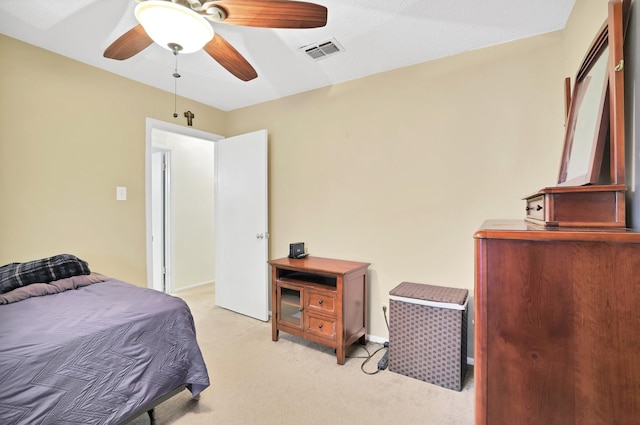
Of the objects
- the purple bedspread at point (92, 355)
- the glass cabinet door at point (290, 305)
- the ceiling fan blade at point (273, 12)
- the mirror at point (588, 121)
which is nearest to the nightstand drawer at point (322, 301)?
the glass cabinet door at point (290, 305)

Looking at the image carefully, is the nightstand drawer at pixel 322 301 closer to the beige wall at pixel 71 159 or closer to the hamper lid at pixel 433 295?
the hamper lid at pixel 433 295

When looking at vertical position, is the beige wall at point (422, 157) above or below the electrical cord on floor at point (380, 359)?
above

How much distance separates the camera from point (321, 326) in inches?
98.8

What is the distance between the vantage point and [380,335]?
273 cm

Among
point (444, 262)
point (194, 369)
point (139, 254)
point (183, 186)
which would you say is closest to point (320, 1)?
point (444, 262)

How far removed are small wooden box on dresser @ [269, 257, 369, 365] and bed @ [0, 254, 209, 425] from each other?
3.34ft

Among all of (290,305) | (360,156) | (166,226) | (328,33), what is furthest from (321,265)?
(166,226)

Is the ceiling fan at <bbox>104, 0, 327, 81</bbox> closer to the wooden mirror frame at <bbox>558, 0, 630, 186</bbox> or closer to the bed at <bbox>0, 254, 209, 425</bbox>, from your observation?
the wooden mirror frame at <bbox>558, 0, 630, 186</bbox>

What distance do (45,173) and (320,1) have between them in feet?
7.95

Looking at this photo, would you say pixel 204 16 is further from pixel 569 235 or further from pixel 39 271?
pixel 39 271

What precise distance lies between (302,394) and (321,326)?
59 cm

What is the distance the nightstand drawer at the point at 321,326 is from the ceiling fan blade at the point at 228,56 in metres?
1.95

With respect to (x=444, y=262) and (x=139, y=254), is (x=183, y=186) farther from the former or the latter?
(x=444, y=262)

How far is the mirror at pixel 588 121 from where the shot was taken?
112 cm
